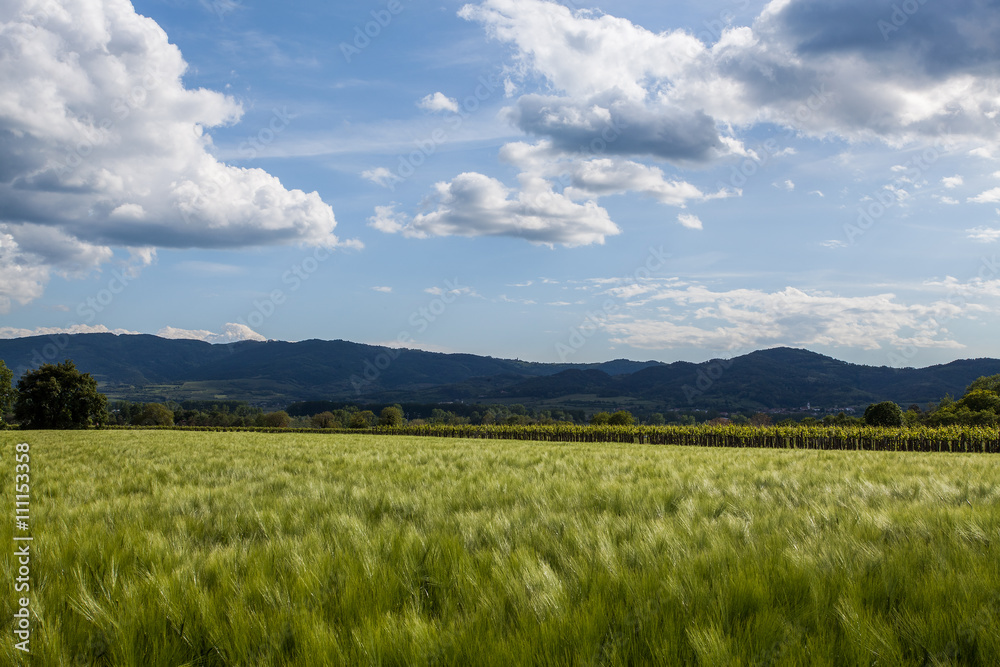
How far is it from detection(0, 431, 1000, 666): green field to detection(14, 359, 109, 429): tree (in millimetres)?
87274

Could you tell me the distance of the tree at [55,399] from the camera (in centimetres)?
7106

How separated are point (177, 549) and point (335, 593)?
1.50 meters

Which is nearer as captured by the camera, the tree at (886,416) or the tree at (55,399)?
the tree at (55,399)

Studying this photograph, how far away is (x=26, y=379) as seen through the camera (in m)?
72.7

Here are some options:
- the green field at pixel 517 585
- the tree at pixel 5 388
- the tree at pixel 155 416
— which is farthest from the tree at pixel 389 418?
the green field at pixel 517 585

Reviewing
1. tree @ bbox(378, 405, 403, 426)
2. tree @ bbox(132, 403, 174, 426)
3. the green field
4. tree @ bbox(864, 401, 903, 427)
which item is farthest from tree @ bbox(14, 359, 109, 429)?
tree @ bbox(864, 401, 903, 427)

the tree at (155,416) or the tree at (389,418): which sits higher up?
the tree at (389,418)

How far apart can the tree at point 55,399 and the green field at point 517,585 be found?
286ft

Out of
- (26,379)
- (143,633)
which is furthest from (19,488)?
(26,379)

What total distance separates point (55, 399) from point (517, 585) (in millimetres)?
92856

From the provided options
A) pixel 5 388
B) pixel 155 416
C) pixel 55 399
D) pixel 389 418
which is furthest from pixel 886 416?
pixel 155 416

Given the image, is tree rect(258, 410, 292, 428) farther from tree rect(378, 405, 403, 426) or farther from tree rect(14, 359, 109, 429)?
tree rect(14, 359, 109, 429)

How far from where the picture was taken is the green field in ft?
6.73

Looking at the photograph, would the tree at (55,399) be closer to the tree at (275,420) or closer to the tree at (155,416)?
the tree at (275,420)
